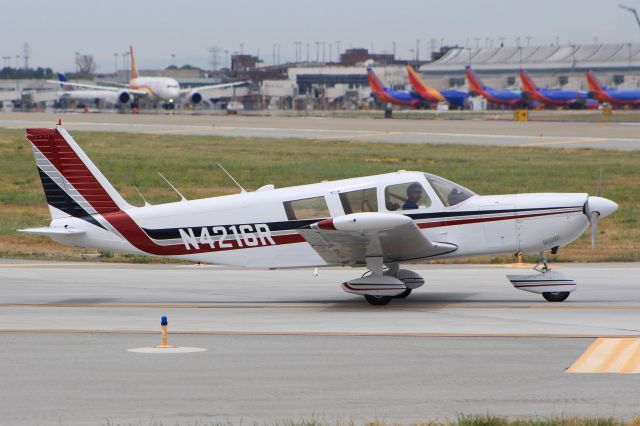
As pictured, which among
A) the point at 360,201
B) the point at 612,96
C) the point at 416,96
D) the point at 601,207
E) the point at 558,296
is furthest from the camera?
the point at 416,96

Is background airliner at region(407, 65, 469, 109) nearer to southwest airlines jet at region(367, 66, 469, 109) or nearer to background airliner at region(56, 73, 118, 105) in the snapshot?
southwest airlines jet at region(367, 66, 469, 109)

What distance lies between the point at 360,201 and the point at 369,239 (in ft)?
2.43

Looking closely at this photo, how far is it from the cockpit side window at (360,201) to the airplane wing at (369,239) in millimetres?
524

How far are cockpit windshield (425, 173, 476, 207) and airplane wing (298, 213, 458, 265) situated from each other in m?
0.63

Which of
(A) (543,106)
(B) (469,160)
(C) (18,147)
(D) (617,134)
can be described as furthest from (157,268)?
(A) (543,106)

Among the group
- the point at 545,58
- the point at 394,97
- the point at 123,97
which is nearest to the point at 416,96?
the point at 394,97

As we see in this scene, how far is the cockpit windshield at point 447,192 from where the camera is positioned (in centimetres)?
1596

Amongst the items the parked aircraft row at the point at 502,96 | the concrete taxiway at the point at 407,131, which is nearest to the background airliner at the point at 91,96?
the parked aircraft row at the point at 502,96

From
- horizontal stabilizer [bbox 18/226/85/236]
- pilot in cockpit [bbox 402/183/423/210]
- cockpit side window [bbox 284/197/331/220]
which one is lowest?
horizontal stabilizer [bbox 18/226/85/236]

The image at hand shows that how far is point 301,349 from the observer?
12609mm

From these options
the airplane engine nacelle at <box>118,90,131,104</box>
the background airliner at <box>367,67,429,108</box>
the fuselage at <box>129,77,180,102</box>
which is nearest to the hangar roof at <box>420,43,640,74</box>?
the background airliner at <box>367,67,429,108</box>

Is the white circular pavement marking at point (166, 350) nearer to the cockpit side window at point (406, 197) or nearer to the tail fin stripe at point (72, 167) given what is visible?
the cockpit side window at point (406, 197)

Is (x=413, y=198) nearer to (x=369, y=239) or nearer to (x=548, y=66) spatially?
(x=369, y=239)

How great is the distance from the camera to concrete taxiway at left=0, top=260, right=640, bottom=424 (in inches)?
388
